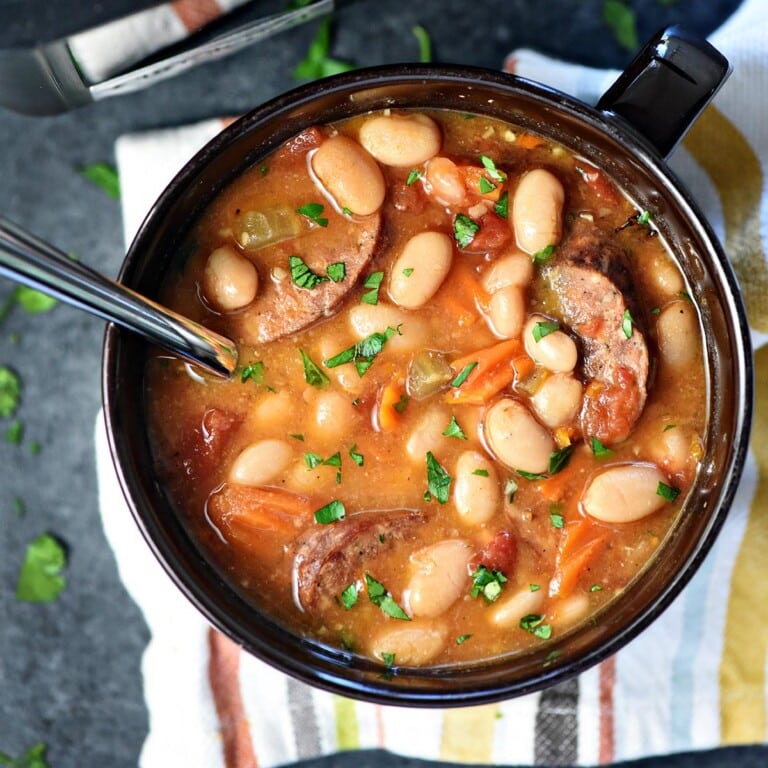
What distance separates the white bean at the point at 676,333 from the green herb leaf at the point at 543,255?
1.02 ft

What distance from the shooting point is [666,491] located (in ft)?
7.60

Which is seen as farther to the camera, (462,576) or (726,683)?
(726,683)

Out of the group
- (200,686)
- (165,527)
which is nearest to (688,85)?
(165,527)

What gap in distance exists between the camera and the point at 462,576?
2.30 m

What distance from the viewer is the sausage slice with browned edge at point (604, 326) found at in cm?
228

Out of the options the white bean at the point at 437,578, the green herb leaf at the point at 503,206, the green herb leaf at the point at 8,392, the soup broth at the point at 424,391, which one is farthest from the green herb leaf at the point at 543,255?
the green herb leaf at the point at 8,392

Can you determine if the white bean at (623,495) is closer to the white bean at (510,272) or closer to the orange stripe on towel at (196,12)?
the white bean at (510,272)

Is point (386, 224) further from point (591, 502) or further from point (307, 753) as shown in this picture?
point (307, 753)

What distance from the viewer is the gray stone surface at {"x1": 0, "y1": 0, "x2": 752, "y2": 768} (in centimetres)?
290

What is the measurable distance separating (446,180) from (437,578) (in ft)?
3.06

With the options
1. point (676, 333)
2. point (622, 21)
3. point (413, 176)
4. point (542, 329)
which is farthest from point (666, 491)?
point (622, 21)

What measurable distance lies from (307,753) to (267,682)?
0.26 m

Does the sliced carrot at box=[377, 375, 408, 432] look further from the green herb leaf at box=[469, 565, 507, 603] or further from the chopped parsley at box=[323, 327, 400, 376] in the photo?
the green herb leaf at box=[469, 565, 507, 603]

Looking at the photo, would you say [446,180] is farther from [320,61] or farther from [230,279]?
[320,61]
